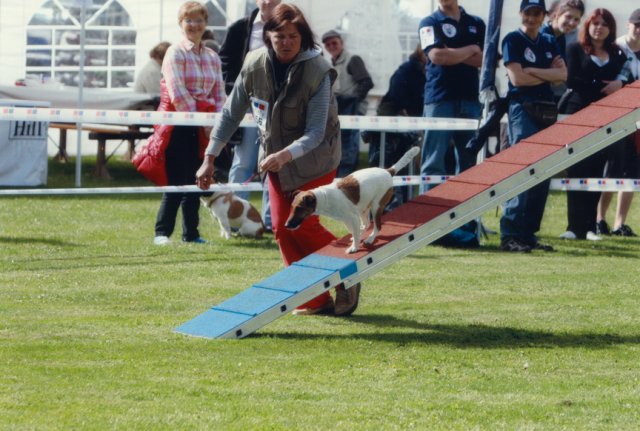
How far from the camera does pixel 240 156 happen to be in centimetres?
1043

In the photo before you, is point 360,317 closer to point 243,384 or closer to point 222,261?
point 243,384

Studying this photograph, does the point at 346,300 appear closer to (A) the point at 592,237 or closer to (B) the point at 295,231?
(B) the point at 295,231

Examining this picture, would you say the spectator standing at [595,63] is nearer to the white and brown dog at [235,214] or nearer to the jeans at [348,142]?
the white and brown dog at [235,214]

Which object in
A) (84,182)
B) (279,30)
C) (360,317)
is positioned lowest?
(84,182)

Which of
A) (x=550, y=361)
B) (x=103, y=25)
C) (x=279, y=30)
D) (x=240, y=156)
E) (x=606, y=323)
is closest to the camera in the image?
(x=550, y=361)

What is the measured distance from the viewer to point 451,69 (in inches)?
378

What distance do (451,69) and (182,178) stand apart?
7.26 ft

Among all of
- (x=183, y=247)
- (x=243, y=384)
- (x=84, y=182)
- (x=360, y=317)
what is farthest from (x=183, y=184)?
(x=84, y=182)

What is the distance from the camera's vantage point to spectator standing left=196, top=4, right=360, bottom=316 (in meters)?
6.20

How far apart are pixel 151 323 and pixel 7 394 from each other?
157 cm

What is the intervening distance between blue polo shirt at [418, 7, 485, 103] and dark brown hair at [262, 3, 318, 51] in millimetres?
3456

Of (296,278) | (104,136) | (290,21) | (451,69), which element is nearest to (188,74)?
(451,69)

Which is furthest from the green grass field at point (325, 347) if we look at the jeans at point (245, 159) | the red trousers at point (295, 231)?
the jeans at point (245, 159)

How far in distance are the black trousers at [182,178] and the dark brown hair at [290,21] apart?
331 centimetres
